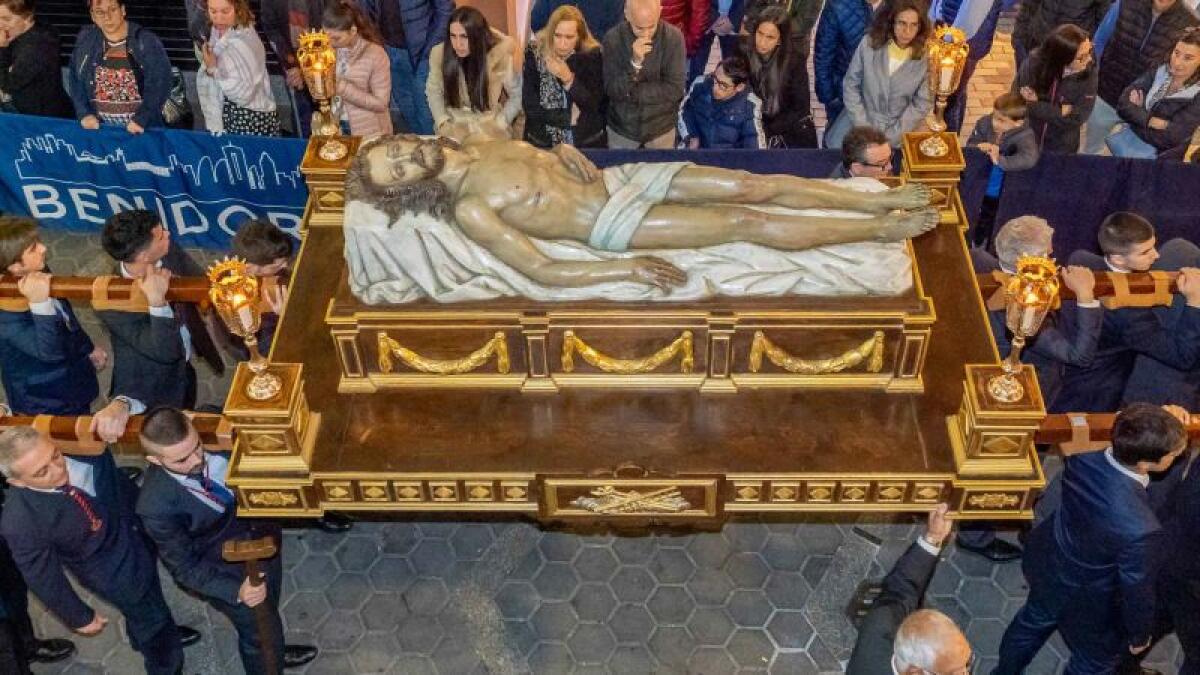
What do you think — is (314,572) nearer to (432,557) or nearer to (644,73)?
(432,557)

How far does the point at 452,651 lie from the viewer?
7.78 metres

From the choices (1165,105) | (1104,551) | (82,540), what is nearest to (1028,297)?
(1104,551)

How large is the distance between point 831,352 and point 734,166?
268 centimetres

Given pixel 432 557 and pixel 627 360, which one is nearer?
pixel 627 360

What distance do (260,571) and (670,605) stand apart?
246 cm

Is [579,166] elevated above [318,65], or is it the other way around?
[318,65]

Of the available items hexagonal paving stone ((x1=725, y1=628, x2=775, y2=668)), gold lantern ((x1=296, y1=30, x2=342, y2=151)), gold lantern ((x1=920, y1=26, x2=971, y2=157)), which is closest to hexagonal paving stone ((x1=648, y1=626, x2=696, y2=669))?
hexagonal paving stone ((x1=725, y1=628, x2=775, y2=668))

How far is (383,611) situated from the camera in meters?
8.01

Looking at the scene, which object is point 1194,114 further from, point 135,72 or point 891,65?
point 135,72

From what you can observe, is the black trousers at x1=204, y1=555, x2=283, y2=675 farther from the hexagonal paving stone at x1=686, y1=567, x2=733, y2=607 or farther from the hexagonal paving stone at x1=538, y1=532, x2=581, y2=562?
the hexagonal paving stone at x1=686, y1=567, x2=733, y2=607

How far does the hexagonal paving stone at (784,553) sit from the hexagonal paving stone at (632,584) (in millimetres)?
757

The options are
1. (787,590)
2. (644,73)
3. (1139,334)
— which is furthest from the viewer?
(644,73)

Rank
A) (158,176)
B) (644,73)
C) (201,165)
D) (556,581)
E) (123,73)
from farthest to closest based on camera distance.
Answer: (158,176), (201,165), (123,73), (644,73), (556,581)

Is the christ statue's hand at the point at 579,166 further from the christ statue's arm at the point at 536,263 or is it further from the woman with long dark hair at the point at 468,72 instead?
the woman with long dark hair at the point at 468,72
